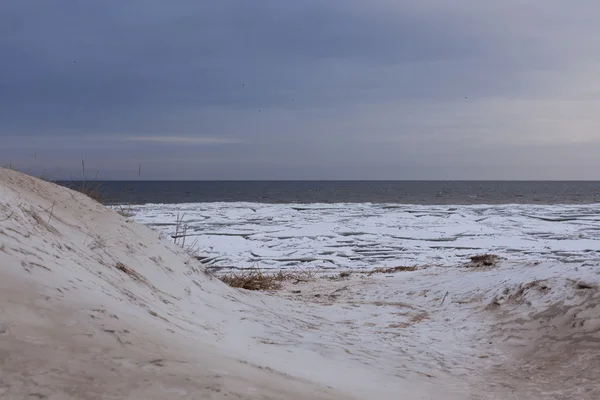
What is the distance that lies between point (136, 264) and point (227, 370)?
2.47m

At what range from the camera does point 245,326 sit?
12.9 ft

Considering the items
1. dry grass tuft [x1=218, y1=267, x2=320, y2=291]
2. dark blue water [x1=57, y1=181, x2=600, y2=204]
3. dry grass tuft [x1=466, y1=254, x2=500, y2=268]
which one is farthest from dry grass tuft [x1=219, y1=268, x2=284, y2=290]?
dry grass tuft [x1=466, y1=254, x2=500, y2=268]

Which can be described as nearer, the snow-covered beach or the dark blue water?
Answer: the snow-covered beach

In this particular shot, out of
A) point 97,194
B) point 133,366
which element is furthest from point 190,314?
point 97,194

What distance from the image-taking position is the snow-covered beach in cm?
191

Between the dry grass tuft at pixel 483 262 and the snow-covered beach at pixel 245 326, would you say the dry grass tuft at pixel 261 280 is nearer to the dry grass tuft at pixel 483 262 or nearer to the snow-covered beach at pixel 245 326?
the snow-covered beach at pixel 245 326

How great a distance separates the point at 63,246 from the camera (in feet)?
11.7

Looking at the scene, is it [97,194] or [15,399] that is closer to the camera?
[15,399]

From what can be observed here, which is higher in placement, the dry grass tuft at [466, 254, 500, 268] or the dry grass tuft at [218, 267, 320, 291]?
the dry grass tuft at [466, 254, 500, 268]

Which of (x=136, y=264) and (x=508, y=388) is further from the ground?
(x=136, y=264)

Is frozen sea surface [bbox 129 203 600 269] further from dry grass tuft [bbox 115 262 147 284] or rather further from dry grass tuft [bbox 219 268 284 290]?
dry grass tuft [bbox 115 262 147 284]

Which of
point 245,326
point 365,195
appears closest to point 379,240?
point 245,326

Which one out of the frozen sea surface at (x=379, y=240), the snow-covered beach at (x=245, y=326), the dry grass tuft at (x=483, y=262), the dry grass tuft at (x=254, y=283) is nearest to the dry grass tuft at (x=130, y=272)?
the snow-covered beach at (x=245, y=326)

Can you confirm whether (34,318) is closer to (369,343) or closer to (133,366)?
(133,366)
